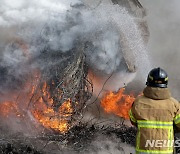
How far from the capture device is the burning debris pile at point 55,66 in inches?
290

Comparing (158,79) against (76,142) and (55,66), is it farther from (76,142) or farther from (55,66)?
(55,66)

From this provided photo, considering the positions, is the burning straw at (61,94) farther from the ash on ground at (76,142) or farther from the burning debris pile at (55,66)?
the ash on ground at (76,142)

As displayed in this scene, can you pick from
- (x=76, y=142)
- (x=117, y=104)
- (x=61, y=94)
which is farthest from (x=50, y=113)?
(x=117, y=104)

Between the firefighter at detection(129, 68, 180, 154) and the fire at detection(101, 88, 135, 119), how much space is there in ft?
14.2

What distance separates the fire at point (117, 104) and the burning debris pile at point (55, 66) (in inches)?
19.8

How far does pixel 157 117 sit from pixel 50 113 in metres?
3.86

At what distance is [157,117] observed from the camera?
393cm

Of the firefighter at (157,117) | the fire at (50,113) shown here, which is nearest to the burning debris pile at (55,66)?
the fire at (50,113)

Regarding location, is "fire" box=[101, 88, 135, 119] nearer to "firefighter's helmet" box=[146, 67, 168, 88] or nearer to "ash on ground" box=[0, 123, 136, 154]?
"ash on ground" box=[0, 123, 136, 154]

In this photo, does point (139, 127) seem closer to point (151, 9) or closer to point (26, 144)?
point (26, 144)

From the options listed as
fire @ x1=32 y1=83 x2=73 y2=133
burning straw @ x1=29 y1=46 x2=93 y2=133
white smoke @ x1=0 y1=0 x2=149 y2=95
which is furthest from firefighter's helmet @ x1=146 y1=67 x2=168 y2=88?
white smoke @ x1=0 y1=0 x2=149 y2=95

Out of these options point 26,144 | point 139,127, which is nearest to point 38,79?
point 26,144

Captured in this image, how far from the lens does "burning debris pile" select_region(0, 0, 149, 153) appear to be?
24.2ft

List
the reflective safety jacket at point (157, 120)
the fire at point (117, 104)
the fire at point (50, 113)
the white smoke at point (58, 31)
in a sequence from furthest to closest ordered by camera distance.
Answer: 1. the fire at point (117, 104)
2. the white smoke at point (58, 31)
3. the fire at point (50, 113)
4. the reflective safety jacket at point (157, 120)
